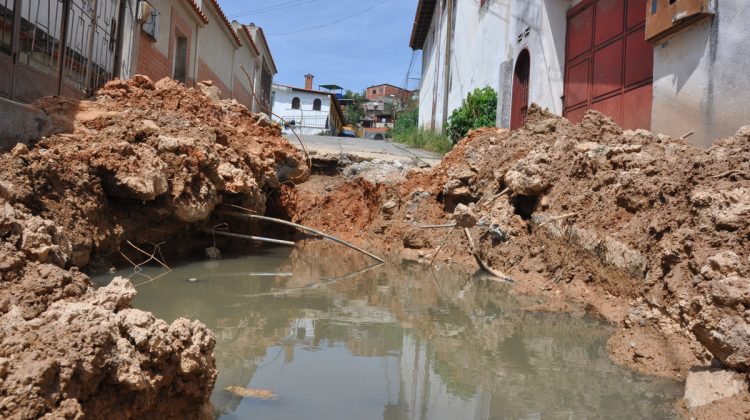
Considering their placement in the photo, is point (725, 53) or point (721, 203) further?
point (725, 53)

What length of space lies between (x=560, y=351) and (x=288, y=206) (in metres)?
7.49

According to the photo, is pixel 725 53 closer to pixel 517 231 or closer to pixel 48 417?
pixel 517 231

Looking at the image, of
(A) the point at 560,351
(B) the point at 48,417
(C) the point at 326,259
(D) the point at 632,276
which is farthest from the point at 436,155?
(B) the point at 48,417

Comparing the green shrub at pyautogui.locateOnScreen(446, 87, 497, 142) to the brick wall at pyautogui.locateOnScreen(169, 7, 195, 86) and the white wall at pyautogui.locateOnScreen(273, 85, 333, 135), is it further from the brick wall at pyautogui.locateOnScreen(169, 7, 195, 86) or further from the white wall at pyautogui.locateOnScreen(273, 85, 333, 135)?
the white wall at pyautogui.locateOnScreen(273, 85, 333, 135)

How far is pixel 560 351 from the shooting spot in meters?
4.01

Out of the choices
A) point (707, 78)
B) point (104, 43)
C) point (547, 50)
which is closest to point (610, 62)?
point (547, 50)

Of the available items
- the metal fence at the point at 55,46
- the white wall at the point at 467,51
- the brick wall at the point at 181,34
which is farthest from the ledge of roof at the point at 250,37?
the metal fence at the point at 55,46

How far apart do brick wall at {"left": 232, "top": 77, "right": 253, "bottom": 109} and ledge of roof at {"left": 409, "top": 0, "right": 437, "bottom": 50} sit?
8618 mm

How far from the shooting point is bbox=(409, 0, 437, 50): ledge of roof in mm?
25906

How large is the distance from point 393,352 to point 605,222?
10.5 feet

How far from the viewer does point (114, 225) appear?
607cm

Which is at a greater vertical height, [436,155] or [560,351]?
[436,155]

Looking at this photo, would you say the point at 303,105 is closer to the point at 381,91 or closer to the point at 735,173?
the point at 735,173

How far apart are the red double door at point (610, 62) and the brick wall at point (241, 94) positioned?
13.3 meters
